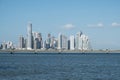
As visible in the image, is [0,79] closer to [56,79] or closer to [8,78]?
[8,78]

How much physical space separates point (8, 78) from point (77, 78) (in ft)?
39.6

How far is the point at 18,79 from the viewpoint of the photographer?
67.5 metres

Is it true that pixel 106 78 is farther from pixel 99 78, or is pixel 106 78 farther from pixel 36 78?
pixel 36 78

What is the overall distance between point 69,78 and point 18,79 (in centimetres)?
893

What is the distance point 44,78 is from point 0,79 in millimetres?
7713

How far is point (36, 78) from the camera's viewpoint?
69.5 m

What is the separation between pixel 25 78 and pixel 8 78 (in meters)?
2.97

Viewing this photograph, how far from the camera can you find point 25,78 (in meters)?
69.2

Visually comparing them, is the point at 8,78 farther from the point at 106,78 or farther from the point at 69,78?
the point at 106,78

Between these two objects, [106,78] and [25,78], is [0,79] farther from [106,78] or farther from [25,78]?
[106,78]

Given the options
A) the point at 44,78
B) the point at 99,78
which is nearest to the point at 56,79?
the point at 44,78

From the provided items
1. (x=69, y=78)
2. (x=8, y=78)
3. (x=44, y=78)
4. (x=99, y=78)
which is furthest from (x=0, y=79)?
(x=99, y=78)

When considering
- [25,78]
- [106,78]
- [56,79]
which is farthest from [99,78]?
[25,78]

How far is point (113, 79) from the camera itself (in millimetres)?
68500
